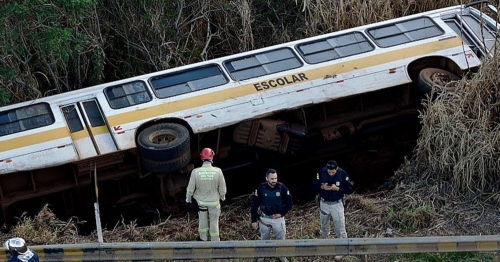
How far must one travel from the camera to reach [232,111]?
910 centimetres

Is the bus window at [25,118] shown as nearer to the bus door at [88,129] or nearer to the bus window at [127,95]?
the bus door at [88,129]

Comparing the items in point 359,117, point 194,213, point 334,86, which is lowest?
point 194,213

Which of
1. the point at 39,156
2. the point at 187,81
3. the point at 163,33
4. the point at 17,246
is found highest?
the point at 17,246

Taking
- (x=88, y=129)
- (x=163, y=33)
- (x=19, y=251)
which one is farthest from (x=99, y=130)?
(x=163, y=33)

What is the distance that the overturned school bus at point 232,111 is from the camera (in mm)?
8703

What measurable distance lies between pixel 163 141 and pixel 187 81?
3.47ft

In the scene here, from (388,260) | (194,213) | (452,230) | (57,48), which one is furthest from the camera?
(57,48)

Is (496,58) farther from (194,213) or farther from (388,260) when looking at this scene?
(194,213)

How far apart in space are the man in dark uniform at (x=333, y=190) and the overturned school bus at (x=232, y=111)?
211cm

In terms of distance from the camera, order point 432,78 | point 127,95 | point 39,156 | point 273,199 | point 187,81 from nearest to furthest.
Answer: point 273,199 < point 39,156 < point 127,95 < point 187,81 < point 432,78

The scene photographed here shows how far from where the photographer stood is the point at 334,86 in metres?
9.47

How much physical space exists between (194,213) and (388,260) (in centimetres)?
293

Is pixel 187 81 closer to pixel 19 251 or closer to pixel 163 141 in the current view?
pixel 163 141


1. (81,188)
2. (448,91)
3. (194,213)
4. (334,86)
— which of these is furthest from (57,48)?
(448,91)
